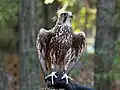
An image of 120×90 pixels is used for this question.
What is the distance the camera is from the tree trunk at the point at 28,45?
335 inches

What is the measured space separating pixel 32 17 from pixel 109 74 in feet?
6.97

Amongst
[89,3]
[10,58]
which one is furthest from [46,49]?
[10,58]

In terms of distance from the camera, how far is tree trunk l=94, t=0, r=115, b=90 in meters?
9.13

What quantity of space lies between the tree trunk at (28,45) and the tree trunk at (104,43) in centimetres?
145

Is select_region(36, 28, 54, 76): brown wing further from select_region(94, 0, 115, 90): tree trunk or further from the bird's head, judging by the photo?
select_region(94, 0, 115, 90): tree trunk

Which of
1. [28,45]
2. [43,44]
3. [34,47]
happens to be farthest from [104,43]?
[43,44]

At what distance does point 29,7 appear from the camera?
8523 mm

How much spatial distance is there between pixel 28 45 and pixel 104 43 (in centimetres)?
173

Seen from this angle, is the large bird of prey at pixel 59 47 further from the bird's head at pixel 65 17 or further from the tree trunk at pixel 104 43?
the tree trunk at pixel 104 43

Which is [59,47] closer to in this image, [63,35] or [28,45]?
[63,35]

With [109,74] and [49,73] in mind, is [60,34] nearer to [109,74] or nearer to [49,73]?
[49,73]

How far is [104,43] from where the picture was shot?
30.3 ft

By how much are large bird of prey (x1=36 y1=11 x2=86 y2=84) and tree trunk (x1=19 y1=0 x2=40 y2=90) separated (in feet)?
11.4

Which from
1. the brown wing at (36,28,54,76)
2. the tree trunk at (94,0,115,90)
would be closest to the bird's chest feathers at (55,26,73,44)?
the brown wing at (36,28,54,76)
